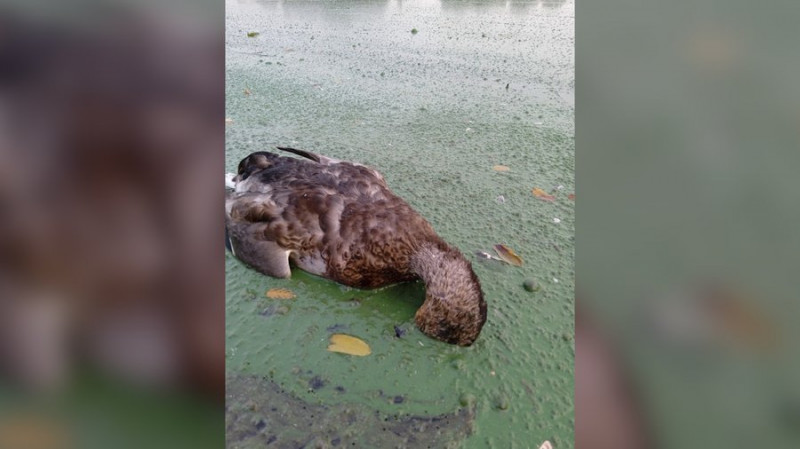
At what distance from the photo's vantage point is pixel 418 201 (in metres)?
1.79

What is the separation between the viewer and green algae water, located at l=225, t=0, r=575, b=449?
107 cm

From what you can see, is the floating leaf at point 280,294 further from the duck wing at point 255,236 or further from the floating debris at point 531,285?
the floating debris at point 531,285

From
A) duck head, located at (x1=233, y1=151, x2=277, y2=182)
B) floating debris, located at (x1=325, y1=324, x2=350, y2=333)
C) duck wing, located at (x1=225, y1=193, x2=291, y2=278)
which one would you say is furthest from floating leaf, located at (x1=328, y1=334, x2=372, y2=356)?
duck head, located at (x1=233, y1=151, x2=277, y2=182)

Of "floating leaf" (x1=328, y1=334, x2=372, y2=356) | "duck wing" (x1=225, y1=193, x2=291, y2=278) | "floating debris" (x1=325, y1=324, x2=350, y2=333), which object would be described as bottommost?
"floating leaf" (x1=328, y1=334, x2=372, y2=356)

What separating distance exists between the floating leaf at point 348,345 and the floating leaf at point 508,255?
58 cm

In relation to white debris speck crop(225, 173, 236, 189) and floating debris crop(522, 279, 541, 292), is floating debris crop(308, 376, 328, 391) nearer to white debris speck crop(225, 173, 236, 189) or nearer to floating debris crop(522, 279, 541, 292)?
floating debris crop(522, 279, 541, 292)
